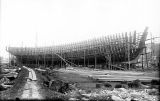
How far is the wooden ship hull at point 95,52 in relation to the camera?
169 ft

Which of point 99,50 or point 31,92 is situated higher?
point 99,50

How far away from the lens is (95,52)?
2345 inches

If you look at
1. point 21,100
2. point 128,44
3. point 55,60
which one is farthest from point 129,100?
point 55,60

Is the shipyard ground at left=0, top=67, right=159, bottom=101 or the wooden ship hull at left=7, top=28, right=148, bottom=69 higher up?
the wooden ship hull at left=7, top=28, right=148, bottom=69

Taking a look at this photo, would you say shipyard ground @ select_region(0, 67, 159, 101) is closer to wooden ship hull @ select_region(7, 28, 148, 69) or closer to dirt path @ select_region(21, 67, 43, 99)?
dirt path @ select_region(21, 67, 43, 99)

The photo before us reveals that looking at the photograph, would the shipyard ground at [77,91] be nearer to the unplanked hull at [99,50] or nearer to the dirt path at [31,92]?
the dirt path at [31,92]

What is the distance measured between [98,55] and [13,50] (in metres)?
54.6

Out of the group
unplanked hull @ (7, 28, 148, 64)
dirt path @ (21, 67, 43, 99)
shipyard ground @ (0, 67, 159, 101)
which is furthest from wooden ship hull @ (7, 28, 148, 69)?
dirt path @ (21, 67, 43, 99)

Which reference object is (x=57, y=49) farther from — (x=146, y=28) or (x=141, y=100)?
(x=141, y=100)

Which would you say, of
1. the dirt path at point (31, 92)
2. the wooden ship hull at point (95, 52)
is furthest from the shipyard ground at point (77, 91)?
the wooden ship hull at point (95, 52)

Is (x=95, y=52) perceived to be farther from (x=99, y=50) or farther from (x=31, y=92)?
(x=31, y=92)

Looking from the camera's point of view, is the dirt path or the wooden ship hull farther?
the wooden ship hull

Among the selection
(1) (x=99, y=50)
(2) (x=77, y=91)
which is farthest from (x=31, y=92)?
(1) (x=99, y=50)

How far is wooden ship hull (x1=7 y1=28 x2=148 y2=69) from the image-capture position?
5153 centimetres
